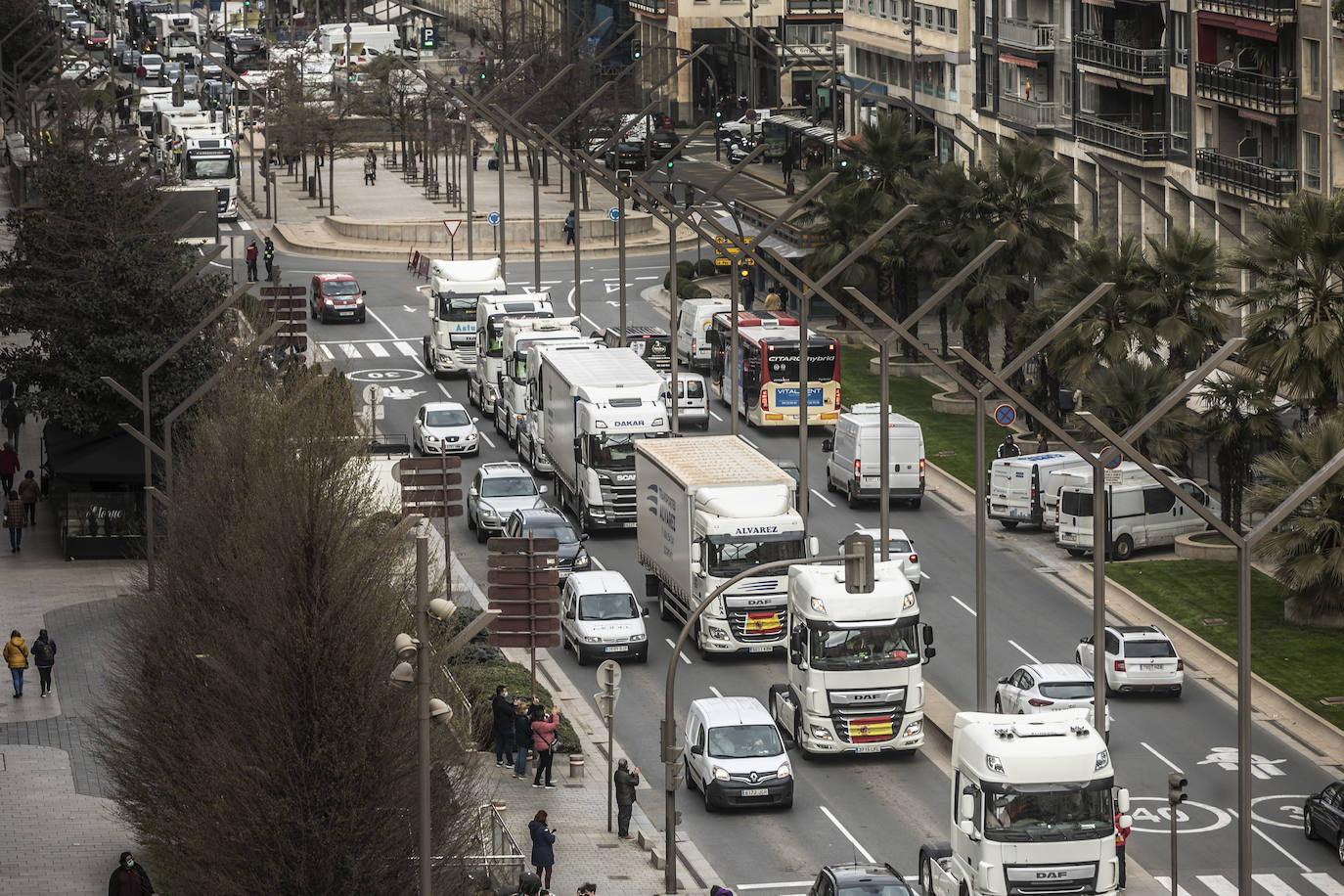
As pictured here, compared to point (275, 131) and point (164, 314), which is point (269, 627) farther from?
point (275, 131)

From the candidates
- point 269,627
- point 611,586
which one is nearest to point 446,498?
point 611,586

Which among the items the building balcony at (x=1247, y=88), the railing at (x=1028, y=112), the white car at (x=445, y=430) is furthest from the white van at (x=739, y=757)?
→ the railing at (x=1028, y=112)

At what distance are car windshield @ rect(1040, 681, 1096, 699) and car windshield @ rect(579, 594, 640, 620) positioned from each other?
10.2 meters

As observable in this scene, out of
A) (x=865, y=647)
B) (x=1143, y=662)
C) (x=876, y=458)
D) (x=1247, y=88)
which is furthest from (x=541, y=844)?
(x=1247, y=88)

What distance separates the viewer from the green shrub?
156 feet

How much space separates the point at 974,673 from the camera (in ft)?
177

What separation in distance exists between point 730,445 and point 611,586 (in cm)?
518

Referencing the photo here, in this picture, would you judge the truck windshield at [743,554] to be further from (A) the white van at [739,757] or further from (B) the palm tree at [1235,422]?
(B) the palm tree at [1235,422]

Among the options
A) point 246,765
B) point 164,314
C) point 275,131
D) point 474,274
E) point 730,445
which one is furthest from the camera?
point 275,131

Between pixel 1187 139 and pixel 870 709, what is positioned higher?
pixel 1187 139

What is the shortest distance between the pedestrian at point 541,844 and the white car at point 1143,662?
1521 centimetres

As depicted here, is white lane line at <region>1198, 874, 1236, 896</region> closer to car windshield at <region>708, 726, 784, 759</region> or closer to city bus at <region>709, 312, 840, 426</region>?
car windshield at <region>708, 726, 784, 759</region>

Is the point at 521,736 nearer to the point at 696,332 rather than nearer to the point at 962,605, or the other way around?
the point at 962,605

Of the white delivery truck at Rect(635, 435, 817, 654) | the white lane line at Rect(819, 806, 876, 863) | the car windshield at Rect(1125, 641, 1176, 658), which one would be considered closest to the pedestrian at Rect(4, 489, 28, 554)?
the white delivery truck at Rect(635, 435, 817, 654)
